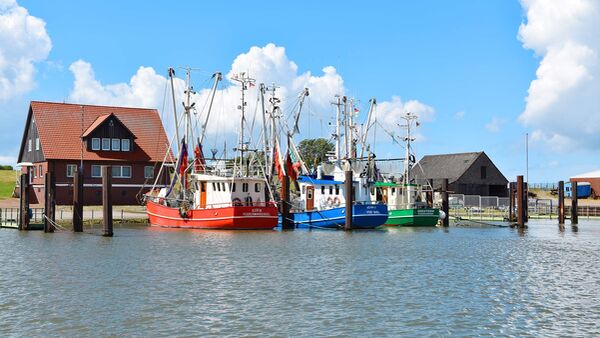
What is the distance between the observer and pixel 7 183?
298 feet

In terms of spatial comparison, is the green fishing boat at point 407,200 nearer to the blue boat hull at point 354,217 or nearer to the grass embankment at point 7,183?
the blue boat hull at point 354,217

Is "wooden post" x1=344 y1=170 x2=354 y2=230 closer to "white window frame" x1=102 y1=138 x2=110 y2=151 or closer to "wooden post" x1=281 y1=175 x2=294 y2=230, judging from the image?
"wooden post" x1=281 y1=175 x2=294 y2=230

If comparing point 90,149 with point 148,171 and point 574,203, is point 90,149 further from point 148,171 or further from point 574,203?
point 574,203

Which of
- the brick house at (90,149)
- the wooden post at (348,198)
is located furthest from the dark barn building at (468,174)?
the wooden post at (348,198)

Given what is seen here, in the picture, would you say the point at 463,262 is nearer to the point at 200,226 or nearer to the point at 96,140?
the point at 200,226

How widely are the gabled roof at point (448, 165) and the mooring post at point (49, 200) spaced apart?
58.6m

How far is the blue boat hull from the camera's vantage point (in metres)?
53.4

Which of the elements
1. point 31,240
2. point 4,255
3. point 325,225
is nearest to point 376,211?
point 325,225

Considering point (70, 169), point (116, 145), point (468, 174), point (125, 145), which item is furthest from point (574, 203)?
point (70, 169)

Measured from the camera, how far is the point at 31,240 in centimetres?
4169

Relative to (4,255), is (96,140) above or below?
above

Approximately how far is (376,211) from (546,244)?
13101 millimetres

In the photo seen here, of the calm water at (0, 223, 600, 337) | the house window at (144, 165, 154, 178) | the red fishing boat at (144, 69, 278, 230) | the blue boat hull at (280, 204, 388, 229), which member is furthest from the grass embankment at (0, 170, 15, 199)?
the calm water at (0, 223, 600, 337)

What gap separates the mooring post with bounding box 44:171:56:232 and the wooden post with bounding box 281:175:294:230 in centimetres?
1626
